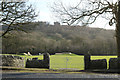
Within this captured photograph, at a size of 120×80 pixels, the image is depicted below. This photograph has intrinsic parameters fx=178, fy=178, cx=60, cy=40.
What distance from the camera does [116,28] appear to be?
1872 centimetres

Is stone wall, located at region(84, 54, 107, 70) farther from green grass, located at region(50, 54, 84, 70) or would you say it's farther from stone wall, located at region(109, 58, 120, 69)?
green grass, located at region(50, 54, 84, 70)

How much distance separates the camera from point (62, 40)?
16125mm

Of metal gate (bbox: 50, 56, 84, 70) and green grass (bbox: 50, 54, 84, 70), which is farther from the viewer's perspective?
green grass (bbox: 50, 54, 84, 70)

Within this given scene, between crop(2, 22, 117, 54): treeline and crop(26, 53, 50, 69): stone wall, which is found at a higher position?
crop(2, 22, 117, 54): treeline

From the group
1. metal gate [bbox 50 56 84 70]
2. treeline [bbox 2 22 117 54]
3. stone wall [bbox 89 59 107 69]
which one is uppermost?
treeline [bbox 2 22 117 54]

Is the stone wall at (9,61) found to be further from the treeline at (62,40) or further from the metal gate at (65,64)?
the metal gate at (65,64)

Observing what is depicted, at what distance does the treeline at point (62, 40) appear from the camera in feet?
52.0

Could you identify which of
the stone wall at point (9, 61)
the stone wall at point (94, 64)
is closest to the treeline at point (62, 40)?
the stone wall at point (94, 64)

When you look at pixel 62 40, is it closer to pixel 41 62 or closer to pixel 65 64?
pixel 41 62

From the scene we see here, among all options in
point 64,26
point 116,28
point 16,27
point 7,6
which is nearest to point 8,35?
point 16,27

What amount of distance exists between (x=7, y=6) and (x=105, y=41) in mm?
10842

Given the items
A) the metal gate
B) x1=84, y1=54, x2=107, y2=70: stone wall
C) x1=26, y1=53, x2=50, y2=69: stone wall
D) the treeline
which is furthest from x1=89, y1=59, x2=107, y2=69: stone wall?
x1=26, y1=53, x2=50, y2=69: stone wall

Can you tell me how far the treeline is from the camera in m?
15.8

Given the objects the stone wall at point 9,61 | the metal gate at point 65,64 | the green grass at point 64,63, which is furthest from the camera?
the green grass at point 64,63
